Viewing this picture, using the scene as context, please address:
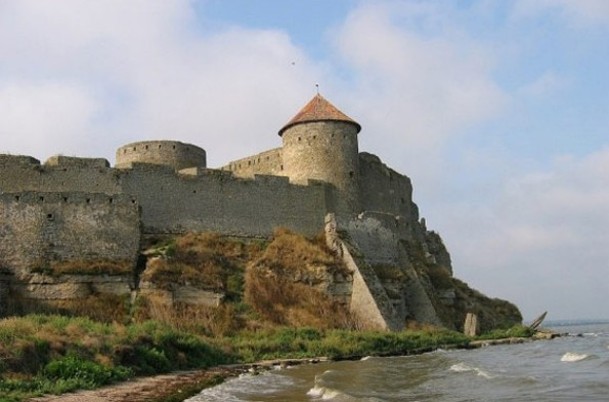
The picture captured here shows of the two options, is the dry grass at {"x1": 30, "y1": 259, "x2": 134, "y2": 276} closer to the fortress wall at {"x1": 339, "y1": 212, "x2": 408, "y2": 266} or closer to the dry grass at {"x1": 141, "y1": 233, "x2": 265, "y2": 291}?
the dry grass at {"x1": 141, "y1": 233, "x2": 265, "y2": 291}

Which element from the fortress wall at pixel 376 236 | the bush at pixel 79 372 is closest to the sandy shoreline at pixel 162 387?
the bush at pixel 79 372

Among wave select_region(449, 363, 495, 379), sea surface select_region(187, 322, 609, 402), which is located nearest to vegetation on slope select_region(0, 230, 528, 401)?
sea surface select_region(187, 322, 609, 402)

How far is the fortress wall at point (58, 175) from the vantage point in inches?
1027

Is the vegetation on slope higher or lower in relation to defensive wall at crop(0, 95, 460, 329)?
lower

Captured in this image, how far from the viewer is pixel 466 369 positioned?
2002cm

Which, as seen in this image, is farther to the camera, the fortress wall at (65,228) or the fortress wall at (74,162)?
the fortress wall at (74,162)

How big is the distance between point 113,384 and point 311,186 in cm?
1640

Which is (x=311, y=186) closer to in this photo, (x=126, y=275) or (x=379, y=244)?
(x=379, y=244)

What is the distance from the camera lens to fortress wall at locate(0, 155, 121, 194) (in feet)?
85.6

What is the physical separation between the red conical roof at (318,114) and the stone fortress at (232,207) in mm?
53

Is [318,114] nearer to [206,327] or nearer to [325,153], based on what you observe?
[325,153]

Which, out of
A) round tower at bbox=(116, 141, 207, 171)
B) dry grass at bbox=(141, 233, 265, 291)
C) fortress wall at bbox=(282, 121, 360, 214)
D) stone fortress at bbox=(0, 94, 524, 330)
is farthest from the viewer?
fortress wall at bbox=(282, 121, 360, 214)

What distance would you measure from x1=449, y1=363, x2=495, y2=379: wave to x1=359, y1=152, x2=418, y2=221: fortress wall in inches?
527

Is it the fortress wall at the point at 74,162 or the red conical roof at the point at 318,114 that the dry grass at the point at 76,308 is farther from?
the red conical roof at the point at 318,114
